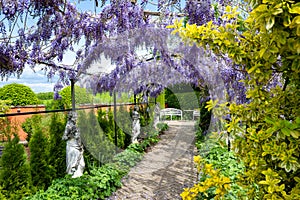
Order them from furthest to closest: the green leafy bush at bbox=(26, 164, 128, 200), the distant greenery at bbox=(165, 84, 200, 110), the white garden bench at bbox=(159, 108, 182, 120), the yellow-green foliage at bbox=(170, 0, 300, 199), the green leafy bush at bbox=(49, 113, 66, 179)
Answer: the white garden bench at bbox=(159, 108, 182, 120) < the distant greenery at bbox=(165, 84, 200, 110) < the green leafy bush at bbox=(49, 113, 66, 179) < the green leafy bush at bbox=(26, 164, 128, 200) < the yellow-green foliage at bbox=(170, 0, 300, 199)

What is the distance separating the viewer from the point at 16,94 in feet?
32.6

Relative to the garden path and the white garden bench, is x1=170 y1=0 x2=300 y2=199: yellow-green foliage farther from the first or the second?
the white garden bench

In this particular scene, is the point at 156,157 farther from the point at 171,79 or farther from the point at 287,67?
the point at 287,67

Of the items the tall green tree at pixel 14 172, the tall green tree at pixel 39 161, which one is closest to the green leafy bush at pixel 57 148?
the tall green tree at pixel 39 161

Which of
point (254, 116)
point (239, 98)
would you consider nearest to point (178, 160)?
point (239, 98)

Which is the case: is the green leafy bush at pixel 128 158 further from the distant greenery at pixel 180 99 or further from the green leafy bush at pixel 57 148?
the distant greenery at pixel 180 99

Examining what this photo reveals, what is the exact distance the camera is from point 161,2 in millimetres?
4469

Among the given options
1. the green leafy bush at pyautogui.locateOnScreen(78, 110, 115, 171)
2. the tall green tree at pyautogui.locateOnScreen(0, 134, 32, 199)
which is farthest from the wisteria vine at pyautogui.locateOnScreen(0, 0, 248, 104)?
the tall green tree at pyautogui.locateOnScreen(0, 134, 32, 199)

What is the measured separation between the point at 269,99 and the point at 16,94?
33.4ft

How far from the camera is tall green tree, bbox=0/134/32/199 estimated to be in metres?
3.33

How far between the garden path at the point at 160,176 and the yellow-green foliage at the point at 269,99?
3093 mm

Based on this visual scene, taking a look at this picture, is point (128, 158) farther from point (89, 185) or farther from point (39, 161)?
point (39, 161)

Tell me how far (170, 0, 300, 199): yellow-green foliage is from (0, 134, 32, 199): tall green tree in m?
2.87

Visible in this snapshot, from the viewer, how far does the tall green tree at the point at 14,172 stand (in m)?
3.33
